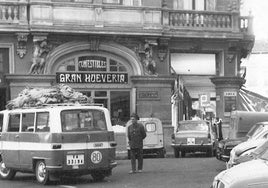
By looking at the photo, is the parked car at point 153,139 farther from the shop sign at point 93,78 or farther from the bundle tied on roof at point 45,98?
the bundle tied on roof at point 45,98

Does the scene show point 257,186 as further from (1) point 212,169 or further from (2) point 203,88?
(2) point 203,88

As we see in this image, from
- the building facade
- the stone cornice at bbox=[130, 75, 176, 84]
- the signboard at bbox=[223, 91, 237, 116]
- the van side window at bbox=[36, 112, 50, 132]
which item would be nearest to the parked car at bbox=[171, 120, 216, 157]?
the building facade

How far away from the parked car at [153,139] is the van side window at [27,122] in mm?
10004

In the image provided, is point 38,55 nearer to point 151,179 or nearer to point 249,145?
point 151,179

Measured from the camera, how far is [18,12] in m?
27.2

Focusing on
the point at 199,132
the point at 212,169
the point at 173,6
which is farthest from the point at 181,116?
the point at 212,169

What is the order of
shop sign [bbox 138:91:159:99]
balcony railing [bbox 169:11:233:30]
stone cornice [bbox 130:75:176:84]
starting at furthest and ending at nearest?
1. balcony railing [bbox 169:11:233:30]
2. shop sign [bbox 138:91:159:99]
3. stone cornice [bbox 130:75:176:84]

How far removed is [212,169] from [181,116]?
2032 centimetres

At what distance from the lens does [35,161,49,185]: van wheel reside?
14.8m

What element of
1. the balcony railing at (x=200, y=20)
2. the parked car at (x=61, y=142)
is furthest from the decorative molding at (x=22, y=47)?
the parked car at (x=61, y=142)

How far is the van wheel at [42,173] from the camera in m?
14.8

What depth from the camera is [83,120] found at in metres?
15.2

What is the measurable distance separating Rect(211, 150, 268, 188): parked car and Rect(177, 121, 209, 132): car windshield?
18.1m

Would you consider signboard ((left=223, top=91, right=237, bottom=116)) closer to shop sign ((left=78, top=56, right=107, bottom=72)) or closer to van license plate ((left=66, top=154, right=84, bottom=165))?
shop sign ((left=78, top=56, right=107, bottom=72))
